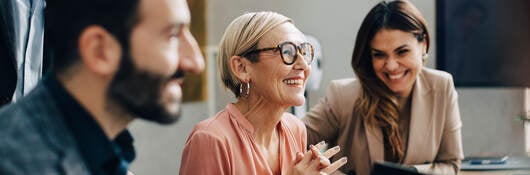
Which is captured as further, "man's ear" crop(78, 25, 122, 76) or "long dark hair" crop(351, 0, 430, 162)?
"long dark hair" crop(351, 0, 430, 162)

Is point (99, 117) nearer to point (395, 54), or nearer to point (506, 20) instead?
point (395, 54)

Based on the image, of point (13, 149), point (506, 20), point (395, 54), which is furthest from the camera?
point (506, 20)

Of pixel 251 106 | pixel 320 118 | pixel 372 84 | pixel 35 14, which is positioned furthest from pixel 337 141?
pixel 35 14

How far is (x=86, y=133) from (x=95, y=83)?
5 cm

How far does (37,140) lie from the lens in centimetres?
61

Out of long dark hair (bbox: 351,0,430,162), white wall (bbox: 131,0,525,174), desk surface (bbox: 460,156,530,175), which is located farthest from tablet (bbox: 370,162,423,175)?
white wall (bbox: 131,0,525,174)

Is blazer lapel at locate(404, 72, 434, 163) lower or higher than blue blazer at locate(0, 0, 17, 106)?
lower

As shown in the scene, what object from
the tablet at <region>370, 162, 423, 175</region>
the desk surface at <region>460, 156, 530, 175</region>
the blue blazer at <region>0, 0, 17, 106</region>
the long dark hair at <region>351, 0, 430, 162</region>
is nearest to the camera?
the tablet at <region>370, 162, 423, 175</region>

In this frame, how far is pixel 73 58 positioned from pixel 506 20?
1.89 meters

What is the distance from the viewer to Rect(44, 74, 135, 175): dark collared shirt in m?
0.64

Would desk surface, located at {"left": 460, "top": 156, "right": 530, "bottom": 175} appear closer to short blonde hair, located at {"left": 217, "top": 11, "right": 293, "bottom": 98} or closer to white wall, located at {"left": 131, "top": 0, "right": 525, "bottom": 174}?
white wall, located at {"left": 131, "top": 0, "right": 525, "bottom": 174}

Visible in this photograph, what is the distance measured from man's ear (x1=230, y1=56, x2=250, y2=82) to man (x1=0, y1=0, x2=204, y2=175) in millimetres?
467

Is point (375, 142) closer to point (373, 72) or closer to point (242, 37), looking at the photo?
point (373, 72)

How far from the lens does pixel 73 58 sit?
0.64 meters
